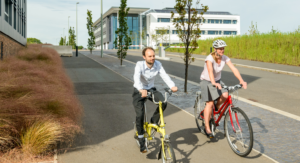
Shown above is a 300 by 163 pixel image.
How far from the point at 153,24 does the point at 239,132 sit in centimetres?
8105

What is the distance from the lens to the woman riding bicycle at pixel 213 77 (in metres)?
5.15

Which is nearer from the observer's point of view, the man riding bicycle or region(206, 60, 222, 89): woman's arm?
the man riding bicycle

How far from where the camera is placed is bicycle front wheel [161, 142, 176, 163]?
3670 millimetres

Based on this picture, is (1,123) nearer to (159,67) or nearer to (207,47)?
(159,67)

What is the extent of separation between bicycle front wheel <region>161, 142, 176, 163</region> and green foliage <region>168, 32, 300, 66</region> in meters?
19.7

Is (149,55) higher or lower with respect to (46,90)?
higher

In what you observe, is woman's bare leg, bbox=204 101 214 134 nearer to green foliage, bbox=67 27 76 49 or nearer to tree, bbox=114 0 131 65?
tree, bbox=114 0 131 65

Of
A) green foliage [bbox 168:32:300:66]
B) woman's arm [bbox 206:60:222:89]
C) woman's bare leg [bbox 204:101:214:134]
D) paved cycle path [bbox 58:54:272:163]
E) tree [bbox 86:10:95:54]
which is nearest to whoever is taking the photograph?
paved cycle path [bbox 58:54:272:163]

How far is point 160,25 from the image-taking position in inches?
3339

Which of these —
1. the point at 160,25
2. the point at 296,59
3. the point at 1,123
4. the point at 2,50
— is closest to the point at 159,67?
the point at 1,123

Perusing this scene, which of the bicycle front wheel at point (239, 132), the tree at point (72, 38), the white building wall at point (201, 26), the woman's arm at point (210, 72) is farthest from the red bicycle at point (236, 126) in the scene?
the white building wall at point (201, 26)

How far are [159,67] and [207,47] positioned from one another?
33548mm

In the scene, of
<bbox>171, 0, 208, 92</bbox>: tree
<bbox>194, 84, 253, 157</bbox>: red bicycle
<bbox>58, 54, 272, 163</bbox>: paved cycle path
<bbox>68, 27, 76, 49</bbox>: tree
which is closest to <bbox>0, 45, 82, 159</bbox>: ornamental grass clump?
<bbox>58, 54, 272, 163</bbox>: paved cycle path

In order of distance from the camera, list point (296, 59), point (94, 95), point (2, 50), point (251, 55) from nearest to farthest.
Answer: point (94, 95), point (2, 50), point (296, 59), point (251, 55)
